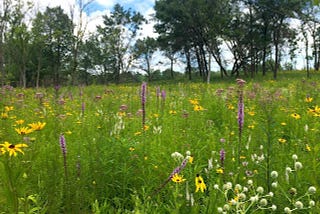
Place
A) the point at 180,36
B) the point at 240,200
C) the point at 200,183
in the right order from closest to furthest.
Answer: the point at 200,183, the point at 240,200, the point at 180,36

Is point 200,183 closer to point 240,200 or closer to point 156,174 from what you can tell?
point 240,200

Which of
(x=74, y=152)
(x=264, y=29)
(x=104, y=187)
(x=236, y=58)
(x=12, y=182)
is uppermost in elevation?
(x=264, y=29)

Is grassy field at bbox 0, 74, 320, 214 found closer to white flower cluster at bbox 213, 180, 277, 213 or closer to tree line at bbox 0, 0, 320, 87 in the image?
white flower cluster at bbox 213, 180, 277, 213

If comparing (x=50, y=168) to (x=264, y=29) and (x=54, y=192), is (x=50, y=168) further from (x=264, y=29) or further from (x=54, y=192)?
(x=264, y=29)

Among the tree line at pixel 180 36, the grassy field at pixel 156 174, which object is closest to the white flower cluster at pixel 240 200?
the grassy field at pixel 156 174

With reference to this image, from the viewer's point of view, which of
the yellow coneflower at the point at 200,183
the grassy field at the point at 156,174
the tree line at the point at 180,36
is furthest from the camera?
the tree line at the point at 180,36

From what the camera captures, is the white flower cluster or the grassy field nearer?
the white flower cluster

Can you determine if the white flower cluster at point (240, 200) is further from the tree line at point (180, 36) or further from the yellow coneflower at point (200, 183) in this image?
the tree line at point (180, 36)

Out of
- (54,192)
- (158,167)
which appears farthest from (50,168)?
(158,167)

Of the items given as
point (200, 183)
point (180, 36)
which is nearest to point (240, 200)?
point (200, 183)

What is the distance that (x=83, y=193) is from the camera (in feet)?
6.40

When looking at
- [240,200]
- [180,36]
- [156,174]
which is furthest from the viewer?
[180,36]

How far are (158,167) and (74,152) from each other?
2.35ft

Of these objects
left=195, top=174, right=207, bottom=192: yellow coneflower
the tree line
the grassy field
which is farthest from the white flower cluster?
the tree line
